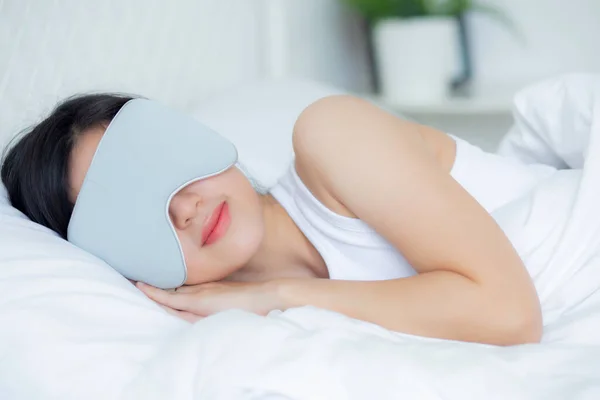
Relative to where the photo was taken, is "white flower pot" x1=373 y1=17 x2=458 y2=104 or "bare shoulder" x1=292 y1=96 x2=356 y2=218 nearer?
"bare shoulder" x1=292 y1=96 x2=356 y2=218

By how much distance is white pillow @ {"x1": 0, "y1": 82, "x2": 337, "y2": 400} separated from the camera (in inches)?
28.5

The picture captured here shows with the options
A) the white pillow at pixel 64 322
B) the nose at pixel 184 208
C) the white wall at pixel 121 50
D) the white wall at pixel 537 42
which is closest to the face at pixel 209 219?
the nose at pixel 184 208

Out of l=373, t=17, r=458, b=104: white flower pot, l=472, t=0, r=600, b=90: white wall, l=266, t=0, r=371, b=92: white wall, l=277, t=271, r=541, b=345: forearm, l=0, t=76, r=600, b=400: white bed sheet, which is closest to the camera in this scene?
l=0, t=76, r=600, b=400: white bed sheet

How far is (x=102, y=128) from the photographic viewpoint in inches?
38.7

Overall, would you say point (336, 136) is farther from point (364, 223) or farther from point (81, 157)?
point (81, 157)

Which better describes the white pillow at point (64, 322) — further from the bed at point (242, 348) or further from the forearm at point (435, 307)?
the forearm at point (435, 307)

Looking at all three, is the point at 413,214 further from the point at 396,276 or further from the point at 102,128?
the point at 102,128

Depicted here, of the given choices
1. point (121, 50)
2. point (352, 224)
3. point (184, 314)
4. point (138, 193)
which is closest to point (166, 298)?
point (184, 314)

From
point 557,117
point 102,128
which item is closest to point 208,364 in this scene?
point 102,128

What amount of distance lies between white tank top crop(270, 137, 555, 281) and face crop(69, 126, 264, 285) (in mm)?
97

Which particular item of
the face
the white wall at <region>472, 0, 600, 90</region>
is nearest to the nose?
the face

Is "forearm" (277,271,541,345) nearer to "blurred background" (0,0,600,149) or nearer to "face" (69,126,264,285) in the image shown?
"face" (69,126,264,285)

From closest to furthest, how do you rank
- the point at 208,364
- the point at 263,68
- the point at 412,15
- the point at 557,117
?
the point at 208,364 < the point at 557,117 < the point at 263,68 < the point at 412,15

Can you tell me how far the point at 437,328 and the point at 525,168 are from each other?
407 mm
